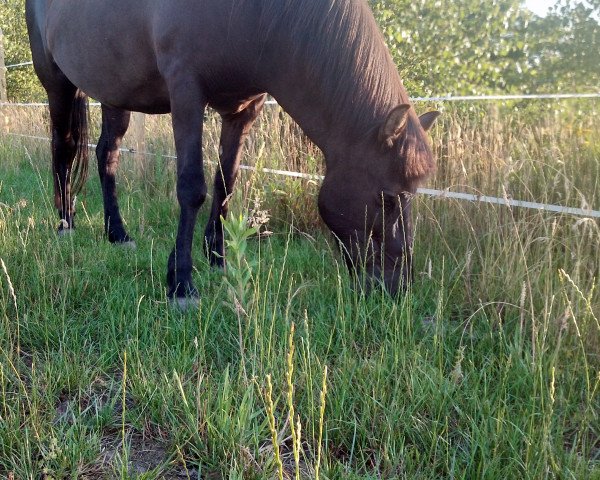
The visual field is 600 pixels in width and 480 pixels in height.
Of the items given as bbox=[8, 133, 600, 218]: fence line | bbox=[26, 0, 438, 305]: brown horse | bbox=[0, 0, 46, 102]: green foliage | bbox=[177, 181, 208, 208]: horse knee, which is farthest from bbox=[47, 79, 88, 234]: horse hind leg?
bbox=[0, 0, 46, 102]: green foliage

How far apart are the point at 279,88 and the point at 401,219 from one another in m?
0.94

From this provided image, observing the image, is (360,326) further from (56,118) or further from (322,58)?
(56,118)

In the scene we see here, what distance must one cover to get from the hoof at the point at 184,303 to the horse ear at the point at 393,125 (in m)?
1.19

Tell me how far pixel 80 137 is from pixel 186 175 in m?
2.23

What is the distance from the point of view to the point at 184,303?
2549 millimetres

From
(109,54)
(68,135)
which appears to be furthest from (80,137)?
(109,54)

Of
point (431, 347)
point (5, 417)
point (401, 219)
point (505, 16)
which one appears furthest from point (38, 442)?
point (505, 16)

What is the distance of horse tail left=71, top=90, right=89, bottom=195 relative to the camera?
454 cm

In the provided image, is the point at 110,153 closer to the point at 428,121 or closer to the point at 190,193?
the point at 190,193

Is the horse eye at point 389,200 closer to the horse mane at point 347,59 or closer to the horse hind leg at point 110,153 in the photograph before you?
the horse mane at point 347,59

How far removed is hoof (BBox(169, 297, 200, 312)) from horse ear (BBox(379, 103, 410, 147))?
3.89 ft

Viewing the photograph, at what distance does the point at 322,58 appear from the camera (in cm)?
255

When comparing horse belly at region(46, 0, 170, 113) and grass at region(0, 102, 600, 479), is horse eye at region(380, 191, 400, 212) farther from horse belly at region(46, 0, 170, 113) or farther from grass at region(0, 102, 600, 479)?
horse belly at region(46, 0, 170, 113)

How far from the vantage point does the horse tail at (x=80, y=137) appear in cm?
454
